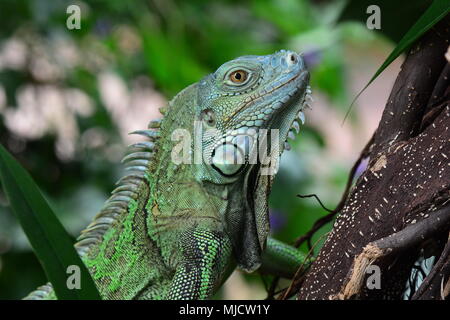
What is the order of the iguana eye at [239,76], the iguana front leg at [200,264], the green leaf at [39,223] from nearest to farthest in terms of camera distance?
the green leaf at [39,223], the iguana front leg at [200,264], the iguana eye at [239,76]

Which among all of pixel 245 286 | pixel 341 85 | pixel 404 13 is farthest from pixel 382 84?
pixel 404 13

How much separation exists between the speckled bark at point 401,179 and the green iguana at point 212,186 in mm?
284

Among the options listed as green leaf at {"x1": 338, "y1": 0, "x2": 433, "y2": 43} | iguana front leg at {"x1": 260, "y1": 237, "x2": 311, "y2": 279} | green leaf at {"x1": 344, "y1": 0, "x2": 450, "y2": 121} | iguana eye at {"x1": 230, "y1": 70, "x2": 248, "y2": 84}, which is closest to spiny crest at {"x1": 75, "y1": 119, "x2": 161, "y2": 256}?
iguana eye at {"x1": 230, "y1": 70, "x2": 248, "y2": 84}

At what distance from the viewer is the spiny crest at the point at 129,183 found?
177cm

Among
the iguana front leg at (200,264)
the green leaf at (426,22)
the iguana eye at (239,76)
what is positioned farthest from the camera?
the iguana eye at (239,76)

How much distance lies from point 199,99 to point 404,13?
0.59 metres

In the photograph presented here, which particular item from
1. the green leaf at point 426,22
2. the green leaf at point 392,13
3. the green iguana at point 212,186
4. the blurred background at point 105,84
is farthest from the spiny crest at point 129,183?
the blurred background at point 105,84

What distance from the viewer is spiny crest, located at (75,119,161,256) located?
1.77m

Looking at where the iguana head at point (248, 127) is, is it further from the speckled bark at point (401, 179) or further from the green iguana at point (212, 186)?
the speckled bark at point (401, 179)

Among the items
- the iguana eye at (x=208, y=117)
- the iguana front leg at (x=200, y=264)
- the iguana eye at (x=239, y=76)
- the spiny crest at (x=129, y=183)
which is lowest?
the iguana front leg at (x=200, y=264)

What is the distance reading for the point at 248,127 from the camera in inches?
62.3

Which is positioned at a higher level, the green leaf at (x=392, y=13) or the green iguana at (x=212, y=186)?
the green leaf at (x=392, y=13)

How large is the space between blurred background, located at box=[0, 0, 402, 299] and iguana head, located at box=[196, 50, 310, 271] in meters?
1.68
